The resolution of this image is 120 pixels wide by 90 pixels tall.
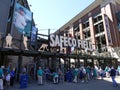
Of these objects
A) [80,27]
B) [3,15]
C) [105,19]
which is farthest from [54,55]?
[80,27]

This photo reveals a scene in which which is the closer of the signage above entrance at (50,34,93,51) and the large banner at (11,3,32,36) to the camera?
the signage above entrance at (50,34,93,51)

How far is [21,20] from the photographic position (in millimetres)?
25578

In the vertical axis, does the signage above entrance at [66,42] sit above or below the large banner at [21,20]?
below

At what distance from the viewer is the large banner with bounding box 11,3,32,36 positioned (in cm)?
2409

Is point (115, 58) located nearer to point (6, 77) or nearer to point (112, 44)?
point (112, 44)

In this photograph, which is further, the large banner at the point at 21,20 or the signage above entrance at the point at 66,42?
the large banner at the point at 21,20

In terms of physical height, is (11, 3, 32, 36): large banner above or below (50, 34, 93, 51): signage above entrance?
above

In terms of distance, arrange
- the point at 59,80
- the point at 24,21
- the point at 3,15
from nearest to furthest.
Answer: the point at 59,80
the point at 3,15
the point at 24,21

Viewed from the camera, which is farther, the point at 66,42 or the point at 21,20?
the point at 21,20

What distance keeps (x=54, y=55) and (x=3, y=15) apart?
9.59 m

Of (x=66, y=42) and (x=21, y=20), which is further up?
(x=21, y=20)

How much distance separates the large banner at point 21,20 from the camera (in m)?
24.1

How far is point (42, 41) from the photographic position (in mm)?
23594

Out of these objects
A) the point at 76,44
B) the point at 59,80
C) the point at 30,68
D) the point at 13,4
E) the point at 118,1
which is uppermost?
the point at 118,1
